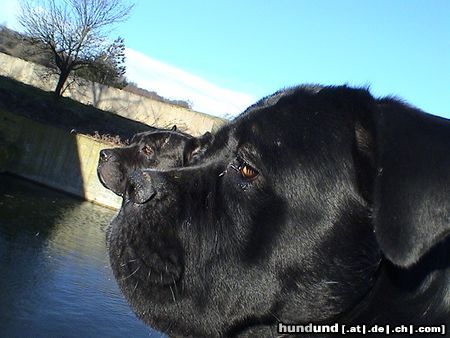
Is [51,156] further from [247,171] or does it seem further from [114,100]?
[247,171]

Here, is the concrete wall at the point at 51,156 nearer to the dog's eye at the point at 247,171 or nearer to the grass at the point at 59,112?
the grass at the point at 59,112

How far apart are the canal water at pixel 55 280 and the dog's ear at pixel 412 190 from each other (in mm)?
7545

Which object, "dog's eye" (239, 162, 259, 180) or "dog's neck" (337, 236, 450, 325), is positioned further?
"dog's eye" (239, 162, 259, 180)

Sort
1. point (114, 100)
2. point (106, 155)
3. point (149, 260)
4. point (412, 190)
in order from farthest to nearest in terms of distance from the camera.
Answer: point (114, 100)
point (106, 155)
point (149, 260)
point (412, 190)

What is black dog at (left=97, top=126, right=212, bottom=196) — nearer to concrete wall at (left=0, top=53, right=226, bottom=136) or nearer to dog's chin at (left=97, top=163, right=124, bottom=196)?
dog's chin at (left=97, top=163, right=124, bottom=196)

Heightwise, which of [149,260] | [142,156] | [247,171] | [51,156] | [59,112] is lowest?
[51,156]

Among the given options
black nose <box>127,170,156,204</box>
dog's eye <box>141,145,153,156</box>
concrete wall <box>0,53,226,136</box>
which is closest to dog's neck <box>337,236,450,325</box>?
black nose <box>127,170,156,204</box>

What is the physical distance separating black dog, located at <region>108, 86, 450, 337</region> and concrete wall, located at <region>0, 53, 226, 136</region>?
147 feet

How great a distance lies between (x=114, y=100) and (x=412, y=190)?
159ft

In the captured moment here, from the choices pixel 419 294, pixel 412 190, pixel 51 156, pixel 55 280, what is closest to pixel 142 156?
pixel 419 294

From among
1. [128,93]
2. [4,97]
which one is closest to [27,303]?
[4,97]

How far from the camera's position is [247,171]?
2.79m

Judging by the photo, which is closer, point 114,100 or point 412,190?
point 412,190

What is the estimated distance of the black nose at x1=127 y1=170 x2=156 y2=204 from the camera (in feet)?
9.19
